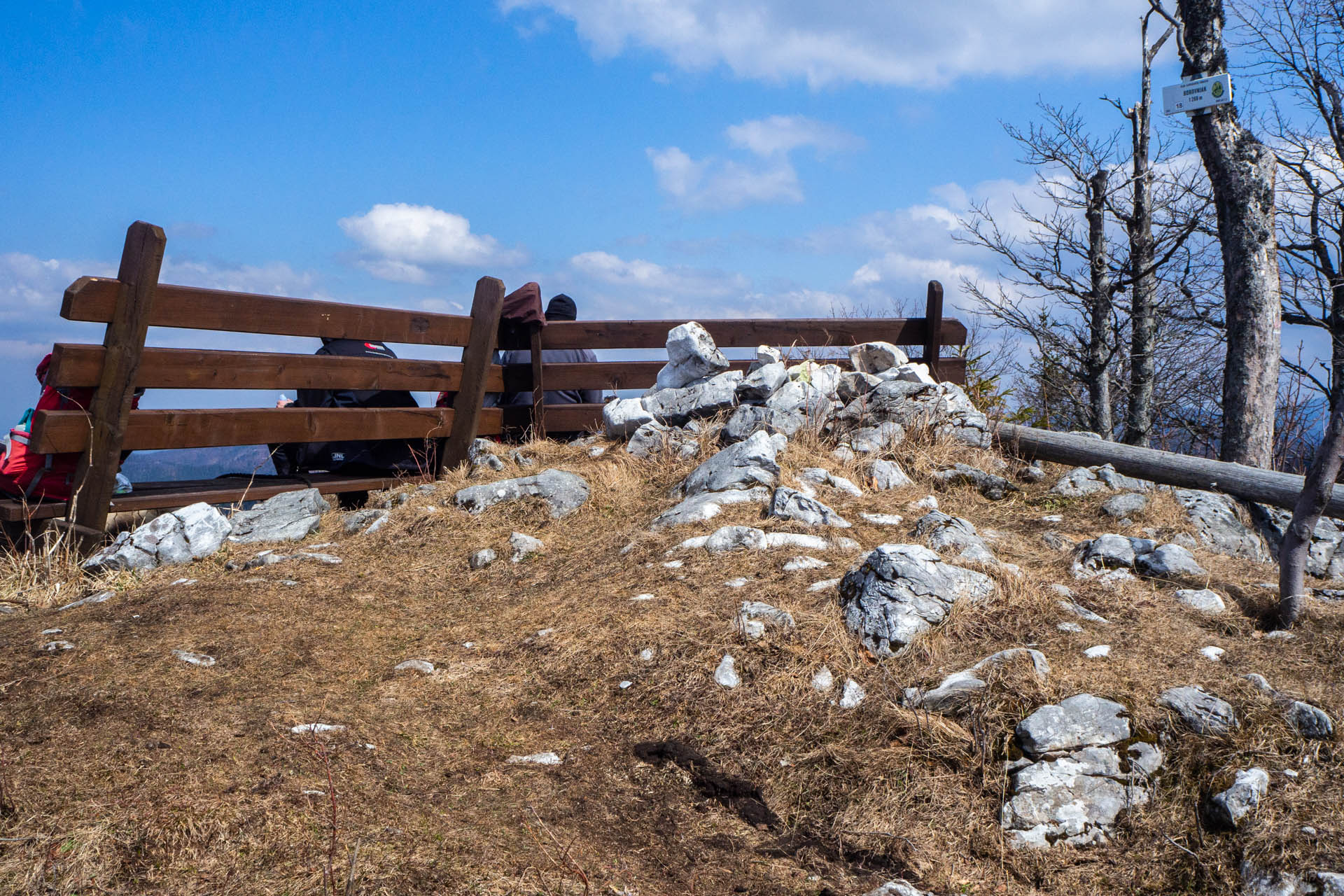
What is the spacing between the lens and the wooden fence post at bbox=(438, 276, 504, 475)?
8.48 m

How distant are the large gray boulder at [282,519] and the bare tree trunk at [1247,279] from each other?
350 inches

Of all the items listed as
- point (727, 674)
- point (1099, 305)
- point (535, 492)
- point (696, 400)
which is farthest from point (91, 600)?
point (1099, 305)

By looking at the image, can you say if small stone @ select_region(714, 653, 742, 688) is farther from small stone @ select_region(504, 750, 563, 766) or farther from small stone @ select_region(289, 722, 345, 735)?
small stone @ select_region(289, 722, 345, 735)

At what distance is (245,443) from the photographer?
694 cm

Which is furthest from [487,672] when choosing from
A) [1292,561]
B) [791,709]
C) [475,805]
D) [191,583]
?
[1292,561]

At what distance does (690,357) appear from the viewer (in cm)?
905

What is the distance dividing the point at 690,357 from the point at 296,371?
152 inches

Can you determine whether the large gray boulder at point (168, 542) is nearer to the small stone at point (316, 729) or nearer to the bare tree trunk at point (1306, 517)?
the small stone at point (316, 729)

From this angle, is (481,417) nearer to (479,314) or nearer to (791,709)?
(479,314)

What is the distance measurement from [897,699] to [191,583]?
4683mm

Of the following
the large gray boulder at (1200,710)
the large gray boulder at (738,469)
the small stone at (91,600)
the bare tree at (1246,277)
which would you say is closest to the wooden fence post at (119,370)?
the small stone at (91,600)

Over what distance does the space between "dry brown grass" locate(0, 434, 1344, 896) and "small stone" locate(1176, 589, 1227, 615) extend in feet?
0.36

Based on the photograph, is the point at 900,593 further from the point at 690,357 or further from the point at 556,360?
the point at 556,360

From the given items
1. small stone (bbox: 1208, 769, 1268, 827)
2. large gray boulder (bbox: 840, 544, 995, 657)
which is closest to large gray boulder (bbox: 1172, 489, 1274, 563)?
large gray boulder (bbox: 840, 544, 995, 657)
